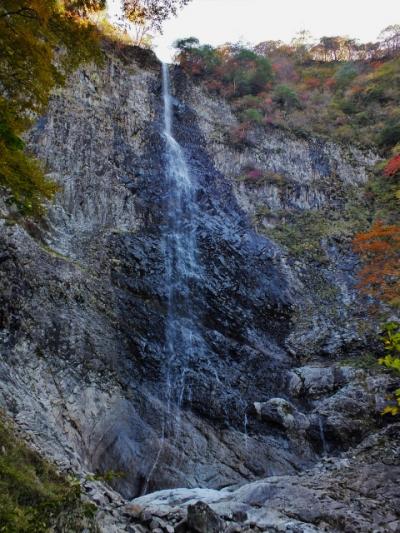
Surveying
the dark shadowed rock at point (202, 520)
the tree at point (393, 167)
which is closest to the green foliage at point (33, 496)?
the dark shadowed rock at point (202, 520)

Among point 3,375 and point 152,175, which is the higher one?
point 152,175

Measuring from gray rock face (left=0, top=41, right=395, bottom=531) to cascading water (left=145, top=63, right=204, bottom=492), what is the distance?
0.12 meters

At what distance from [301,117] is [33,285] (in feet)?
72.2

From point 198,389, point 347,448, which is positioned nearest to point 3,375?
point 198,389

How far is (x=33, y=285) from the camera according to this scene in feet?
36.5

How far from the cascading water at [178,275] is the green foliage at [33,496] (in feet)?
14.1

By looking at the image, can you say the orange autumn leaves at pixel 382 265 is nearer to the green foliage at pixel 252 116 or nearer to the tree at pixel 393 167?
the tree at pixel 393 167

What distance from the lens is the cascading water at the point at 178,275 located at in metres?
12.2

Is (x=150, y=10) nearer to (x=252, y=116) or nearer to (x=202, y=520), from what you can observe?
(x=202, y=520)

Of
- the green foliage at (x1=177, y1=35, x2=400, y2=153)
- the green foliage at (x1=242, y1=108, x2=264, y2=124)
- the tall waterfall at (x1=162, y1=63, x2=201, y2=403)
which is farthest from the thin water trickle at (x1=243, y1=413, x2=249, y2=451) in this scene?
the green foliage at (x1=242, y1=108, x2=264, y2=124)

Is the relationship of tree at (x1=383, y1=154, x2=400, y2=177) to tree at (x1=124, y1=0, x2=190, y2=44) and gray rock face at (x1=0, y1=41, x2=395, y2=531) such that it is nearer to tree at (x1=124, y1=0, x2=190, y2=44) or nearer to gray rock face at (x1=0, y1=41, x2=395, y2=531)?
gray rock face at (x1=0, y1=41, x2=395, y2=531)

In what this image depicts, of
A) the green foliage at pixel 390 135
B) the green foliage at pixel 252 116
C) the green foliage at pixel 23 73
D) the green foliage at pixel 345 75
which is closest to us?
the green foliage at pixel 23 73

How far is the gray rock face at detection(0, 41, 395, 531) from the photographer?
31.0 feet

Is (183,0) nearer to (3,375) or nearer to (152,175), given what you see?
(3,375)
